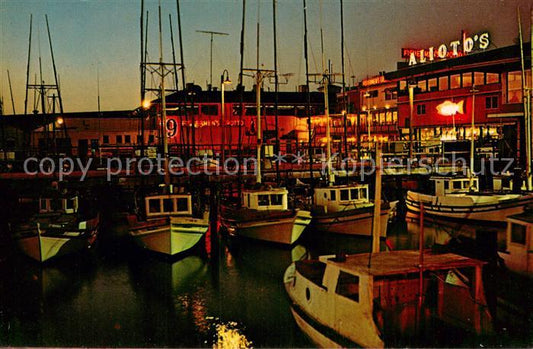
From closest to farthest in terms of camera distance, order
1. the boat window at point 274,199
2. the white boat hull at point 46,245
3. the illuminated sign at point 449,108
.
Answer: the white boat hull at point 46,245 < the boat window at point 274,199 < the illuminated sign at point 449,108

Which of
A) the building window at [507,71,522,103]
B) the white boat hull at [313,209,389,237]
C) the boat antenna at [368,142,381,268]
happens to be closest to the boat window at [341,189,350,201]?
the white boat hull at [313,209,389,237]

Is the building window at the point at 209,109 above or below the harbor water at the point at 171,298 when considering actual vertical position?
above

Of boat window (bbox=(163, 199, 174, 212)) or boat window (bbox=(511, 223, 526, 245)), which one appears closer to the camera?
boat window (bbox=(511, 223, 526, 245))

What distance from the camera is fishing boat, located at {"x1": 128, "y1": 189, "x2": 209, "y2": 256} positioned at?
778 inches

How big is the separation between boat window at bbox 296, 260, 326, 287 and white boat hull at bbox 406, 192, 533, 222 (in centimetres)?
1123

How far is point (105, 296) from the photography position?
16844mm

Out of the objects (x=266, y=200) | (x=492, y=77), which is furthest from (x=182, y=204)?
(x=492, y=77)

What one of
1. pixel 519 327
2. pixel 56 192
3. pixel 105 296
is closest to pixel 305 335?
pixel 519 327

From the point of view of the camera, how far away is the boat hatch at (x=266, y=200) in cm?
2255

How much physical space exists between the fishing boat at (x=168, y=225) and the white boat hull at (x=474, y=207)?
9.73 m

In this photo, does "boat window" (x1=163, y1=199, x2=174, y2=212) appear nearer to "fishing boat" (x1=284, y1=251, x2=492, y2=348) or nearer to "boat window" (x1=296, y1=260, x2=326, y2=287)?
"fishing boat" (x1=284, y1=251, x2=492, y2=348)

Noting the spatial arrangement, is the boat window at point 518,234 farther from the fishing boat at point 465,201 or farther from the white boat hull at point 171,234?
the white boat hull at point 171,234

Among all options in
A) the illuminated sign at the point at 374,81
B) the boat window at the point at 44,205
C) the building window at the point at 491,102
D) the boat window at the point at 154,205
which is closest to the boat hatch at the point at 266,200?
the boat window at the point at 154,205

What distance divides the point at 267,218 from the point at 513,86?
73.5ft
